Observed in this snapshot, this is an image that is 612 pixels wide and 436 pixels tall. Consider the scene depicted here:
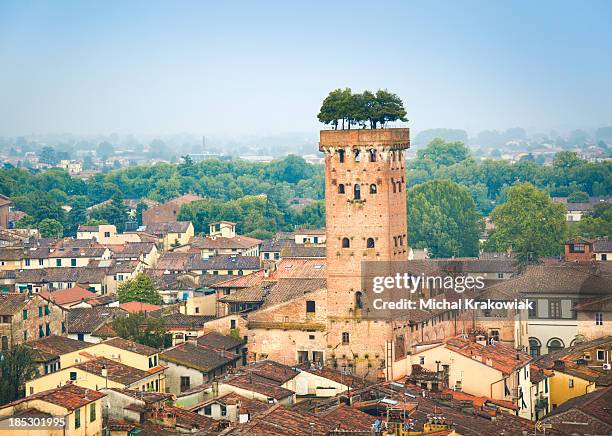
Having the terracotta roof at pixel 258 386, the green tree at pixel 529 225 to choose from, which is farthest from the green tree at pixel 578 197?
the terracotta roof at pixel 258 386

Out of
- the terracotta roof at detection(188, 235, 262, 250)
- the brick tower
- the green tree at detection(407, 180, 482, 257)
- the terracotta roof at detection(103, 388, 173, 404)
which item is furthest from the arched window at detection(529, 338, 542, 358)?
the green tree at detection(407, 180, 482, 257)

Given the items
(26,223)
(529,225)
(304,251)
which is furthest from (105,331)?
(26,223)

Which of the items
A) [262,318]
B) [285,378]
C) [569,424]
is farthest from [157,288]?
[569,424]

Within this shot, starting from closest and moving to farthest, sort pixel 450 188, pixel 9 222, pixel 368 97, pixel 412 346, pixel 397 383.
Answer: pixel 397 383 → pixel 412 346 → pixel 368 97 → pixel 450 188 → pixel 9 222

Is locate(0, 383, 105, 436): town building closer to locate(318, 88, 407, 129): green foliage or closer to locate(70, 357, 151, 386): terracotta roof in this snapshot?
locate(70, 357, 151, 386): terracotta roof

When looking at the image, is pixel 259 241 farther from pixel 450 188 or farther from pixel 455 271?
pixel 455 271

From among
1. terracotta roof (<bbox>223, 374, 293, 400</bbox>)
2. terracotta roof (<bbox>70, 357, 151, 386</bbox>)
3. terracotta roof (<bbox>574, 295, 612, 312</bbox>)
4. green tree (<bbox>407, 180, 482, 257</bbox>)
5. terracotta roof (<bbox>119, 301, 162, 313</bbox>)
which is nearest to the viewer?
terracotta roof (<bbox>223, 374, 293, 400</bbox>)

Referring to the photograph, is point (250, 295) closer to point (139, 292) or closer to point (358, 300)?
point (358, 300)
